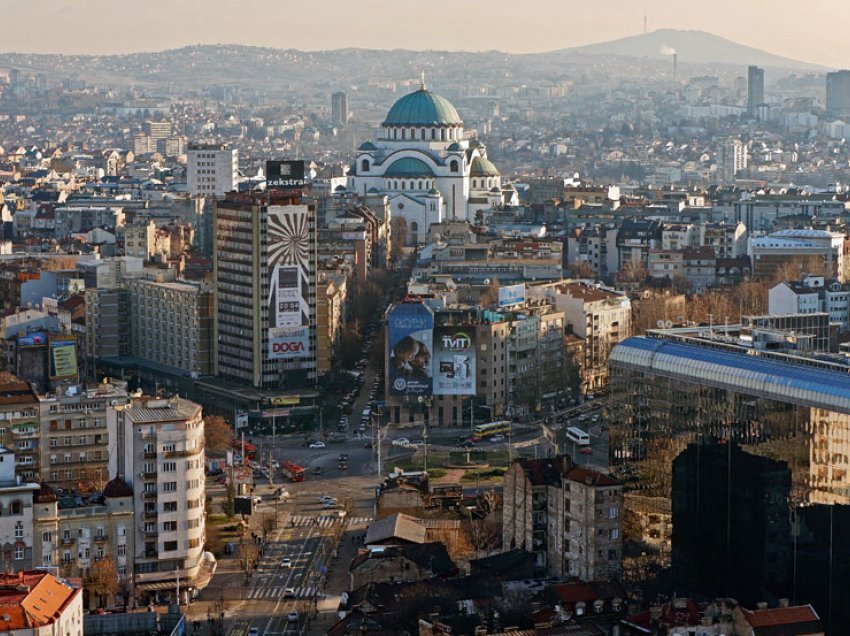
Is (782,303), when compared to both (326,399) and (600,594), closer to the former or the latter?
(326,399)

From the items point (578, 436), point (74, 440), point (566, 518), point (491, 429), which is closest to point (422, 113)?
point (491, 429)

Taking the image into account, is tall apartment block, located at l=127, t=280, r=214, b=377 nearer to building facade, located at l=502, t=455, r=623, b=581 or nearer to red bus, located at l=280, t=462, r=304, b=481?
red bus, located at l=280, t=462, r=304, b=481

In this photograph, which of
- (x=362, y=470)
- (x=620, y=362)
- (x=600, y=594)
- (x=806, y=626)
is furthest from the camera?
(x=362, y=470)

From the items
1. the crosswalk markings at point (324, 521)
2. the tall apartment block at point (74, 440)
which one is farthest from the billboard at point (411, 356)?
the tall apartment block at point (74, 440)

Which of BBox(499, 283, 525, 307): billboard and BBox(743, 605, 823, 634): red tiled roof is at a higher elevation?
BBox(499, 283, 525, 307): billboard

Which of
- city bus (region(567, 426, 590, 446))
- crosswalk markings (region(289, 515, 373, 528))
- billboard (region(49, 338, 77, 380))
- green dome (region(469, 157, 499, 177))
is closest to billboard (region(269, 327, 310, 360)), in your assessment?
billboard (region(49, 338, 77, 380))

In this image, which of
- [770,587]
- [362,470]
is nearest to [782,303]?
[362,470]

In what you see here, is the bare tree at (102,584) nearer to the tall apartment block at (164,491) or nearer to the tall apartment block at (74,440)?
the tall apartment block at (164,491)
